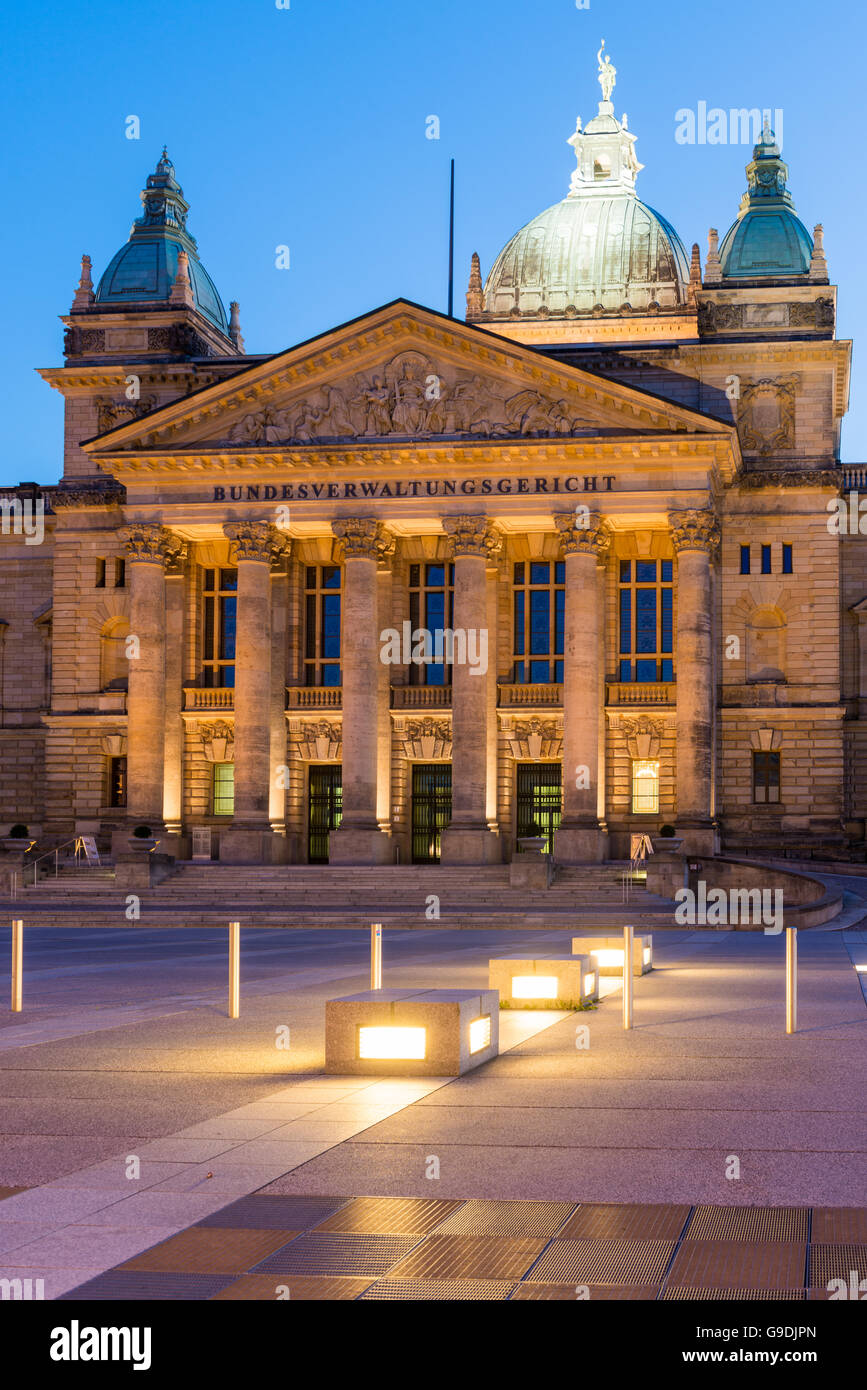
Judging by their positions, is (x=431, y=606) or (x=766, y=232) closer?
(x=431, y=606)

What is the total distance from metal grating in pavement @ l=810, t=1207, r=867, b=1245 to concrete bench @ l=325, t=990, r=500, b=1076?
19.3ft

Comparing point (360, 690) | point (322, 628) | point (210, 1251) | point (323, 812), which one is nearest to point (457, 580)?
point (360, 690)

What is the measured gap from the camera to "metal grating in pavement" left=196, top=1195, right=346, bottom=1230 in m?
10.1

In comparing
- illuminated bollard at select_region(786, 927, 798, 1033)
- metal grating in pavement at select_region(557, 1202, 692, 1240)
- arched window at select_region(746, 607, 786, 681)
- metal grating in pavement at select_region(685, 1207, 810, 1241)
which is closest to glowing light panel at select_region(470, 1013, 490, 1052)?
illuminated bollard at select_region(786, 927, 798, 1033)

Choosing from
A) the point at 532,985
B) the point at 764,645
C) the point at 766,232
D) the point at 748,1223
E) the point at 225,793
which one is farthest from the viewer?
the point at 766,232

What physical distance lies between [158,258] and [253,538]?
1948 centimetres

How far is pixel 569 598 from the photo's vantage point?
58.1 metres

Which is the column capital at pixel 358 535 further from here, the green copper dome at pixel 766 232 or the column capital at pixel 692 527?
the green copper dome at pixel 766 232

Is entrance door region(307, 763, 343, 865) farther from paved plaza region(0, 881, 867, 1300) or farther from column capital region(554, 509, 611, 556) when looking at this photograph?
paved plaza region(0, 881, 867, 1300)

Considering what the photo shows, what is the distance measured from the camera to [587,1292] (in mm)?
8555

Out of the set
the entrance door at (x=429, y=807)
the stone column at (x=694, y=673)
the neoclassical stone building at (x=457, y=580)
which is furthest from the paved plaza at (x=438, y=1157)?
the entrance door at (x=429, y=807)

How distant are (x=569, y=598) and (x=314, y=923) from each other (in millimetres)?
17703

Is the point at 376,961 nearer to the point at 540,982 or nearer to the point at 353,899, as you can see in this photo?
the point at 540,982
